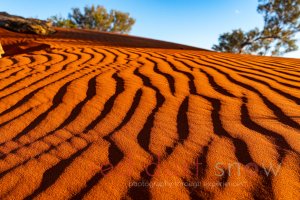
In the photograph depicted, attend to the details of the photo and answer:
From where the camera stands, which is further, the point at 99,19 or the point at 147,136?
the point at 99,19

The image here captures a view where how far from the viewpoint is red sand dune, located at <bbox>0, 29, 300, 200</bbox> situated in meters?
1.40

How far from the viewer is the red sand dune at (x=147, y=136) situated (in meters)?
1.40

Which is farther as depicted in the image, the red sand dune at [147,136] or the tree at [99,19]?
the tree at [99,19]

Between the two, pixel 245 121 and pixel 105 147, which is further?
pixel 245 121

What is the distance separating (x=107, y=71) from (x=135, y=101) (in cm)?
124

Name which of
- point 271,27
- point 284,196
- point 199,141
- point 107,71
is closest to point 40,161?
point 199,141

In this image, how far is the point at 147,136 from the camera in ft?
6.15

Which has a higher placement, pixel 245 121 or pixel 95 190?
pixel 245 121

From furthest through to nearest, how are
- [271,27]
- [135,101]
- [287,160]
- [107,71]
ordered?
[271,27], [107,71], [135,101], [287,160]

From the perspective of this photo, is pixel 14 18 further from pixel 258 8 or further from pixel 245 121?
pixel 258 8

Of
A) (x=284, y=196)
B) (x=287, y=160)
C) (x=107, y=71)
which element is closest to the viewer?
(x=284, y=196)

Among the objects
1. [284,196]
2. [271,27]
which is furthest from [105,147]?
[271,27]

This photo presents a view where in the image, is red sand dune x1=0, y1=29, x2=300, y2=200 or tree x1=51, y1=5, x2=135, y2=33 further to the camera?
tree x1=51, y1=5, x2=135, y2=33

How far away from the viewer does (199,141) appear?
1.79m
